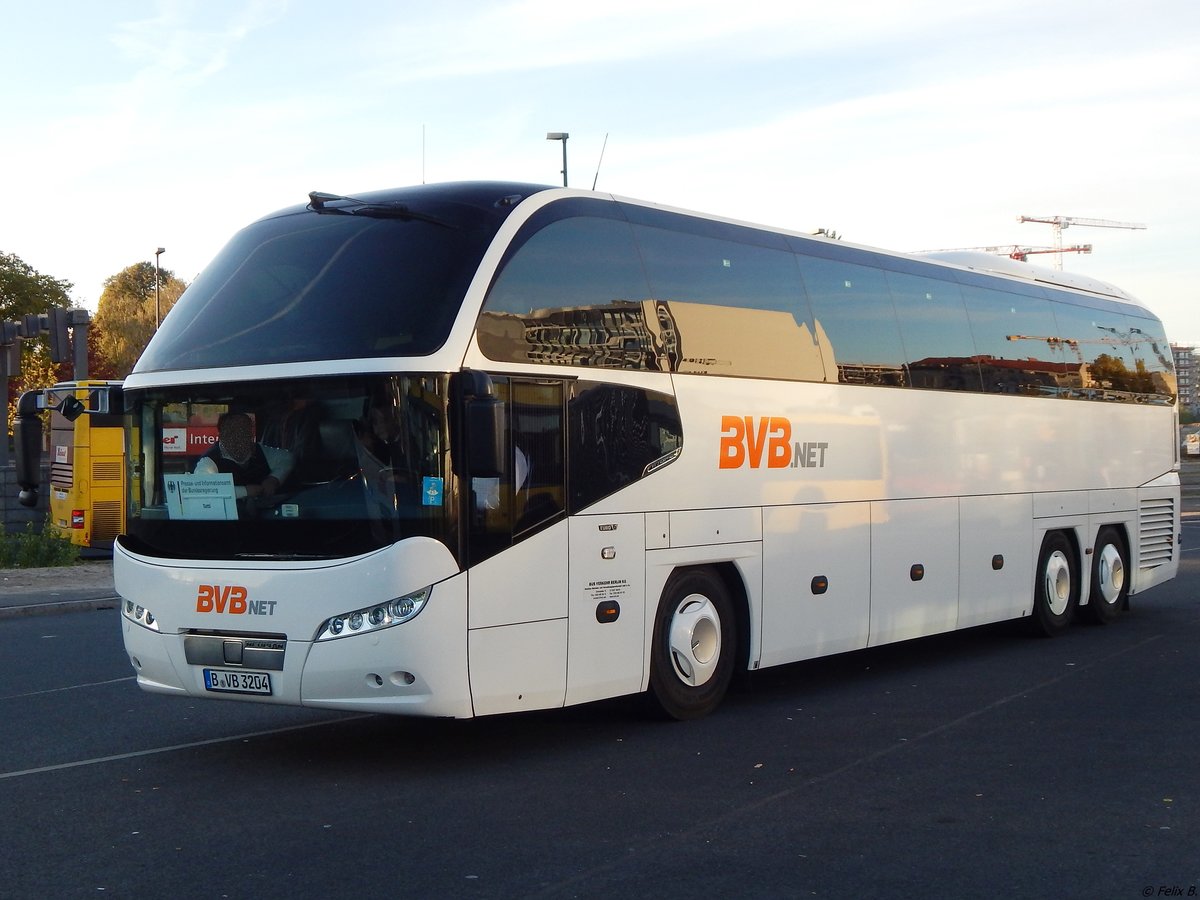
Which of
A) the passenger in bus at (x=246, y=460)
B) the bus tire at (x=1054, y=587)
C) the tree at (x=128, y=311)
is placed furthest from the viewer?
the tree at (x=128, y=311)

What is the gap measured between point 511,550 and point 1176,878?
163 inches

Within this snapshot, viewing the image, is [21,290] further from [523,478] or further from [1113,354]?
[523,478]

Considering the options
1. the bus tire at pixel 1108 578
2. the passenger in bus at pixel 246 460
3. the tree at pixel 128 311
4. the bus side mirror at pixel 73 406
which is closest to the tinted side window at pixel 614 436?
the passenger in bus at pixel 246 460

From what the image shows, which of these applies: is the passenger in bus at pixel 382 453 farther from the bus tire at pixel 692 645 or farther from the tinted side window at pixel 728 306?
the tinted side window at pixel 728 306

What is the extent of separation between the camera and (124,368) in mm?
75312

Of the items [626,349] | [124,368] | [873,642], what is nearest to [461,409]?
[626,349]

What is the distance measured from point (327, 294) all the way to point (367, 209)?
28.3 inches

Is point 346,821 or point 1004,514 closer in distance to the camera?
point 346,821

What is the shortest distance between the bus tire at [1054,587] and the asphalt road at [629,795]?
2.93 metres

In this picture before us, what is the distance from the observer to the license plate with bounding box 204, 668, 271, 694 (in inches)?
342

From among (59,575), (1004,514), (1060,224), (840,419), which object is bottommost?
(59,575)

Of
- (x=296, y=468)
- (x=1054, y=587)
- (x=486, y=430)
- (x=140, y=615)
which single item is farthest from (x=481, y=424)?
(x=1054, y=587)

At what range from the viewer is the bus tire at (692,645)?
10.3 m

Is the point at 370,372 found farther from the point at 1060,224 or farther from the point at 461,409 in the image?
the point at 1060,224
